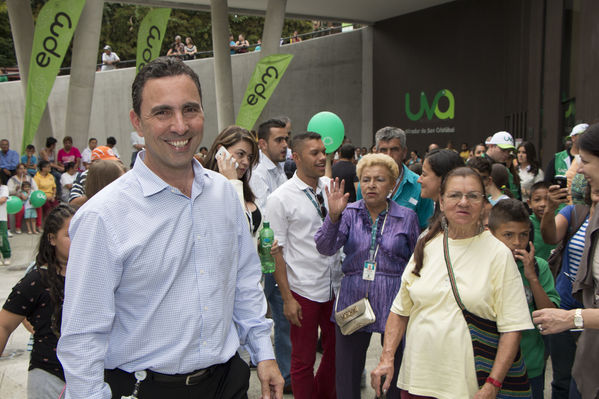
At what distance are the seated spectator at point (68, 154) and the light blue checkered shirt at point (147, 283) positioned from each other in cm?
1389

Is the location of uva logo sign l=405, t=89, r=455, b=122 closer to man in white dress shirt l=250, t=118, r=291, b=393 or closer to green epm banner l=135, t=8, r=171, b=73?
green epm banner l=135, t=8, r=171, b=73

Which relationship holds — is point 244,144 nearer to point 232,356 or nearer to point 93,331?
point 232,356

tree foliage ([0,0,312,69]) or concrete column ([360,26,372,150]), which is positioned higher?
tree foliage ([0,0,312,69])

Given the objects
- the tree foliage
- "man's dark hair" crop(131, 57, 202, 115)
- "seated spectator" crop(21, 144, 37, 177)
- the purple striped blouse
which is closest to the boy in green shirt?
the purple striped blouse

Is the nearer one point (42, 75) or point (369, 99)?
point (42, 75)

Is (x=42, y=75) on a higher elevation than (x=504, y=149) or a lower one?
higher

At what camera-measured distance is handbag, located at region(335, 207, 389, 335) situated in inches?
133

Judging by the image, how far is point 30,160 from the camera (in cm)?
1352

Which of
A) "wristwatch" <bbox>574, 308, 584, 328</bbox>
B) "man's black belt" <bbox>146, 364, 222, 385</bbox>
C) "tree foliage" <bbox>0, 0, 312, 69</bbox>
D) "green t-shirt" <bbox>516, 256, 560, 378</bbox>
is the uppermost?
"tree foliage" <bbox>0, 0, 312, 69</bbox>

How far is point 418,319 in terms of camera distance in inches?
113

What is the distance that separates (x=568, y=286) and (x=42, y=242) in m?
3.07

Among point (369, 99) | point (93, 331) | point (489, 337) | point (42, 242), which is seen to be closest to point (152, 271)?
point (93, 331)

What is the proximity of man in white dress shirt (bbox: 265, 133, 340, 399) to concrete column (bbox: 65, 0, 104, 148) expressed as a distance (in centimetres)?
1310

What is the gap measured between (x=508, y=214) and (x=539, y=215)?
4.61 ft
